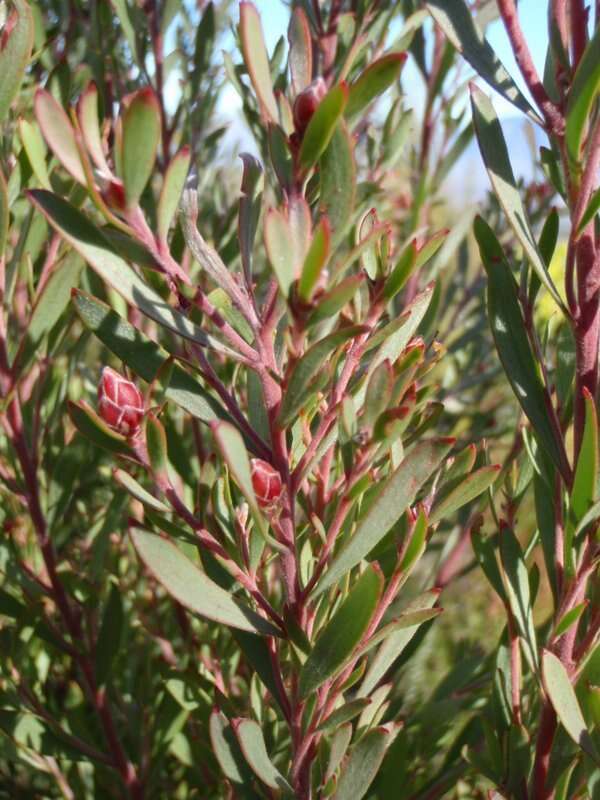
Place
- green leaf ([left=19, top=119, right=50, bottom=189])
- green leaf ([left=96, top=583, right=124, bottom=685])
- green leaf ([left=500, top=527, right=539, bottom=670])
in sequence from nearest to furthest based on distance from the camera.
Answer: green leaf ([left=19, top=119, right=50, bottom=189]) < green leaf ([left=500, top=527, right=539, bottom=670]) < green leaf ([left=96, top=583, right=124, bottom=685])

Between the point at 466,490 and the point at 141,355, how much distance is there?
0.94 feet

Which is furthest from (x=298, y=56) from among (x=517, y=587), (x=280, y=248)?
(x=517, y=587)

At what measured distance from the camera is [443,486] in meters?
0.74

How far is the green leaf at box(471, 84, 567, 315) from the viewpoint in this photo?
0.70m

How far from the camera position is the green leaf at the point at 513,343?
0.75 meters

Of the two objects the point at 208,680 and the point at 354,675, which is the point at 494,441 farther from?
the point at 354,675

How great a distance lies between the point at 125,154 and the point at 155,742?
950mm

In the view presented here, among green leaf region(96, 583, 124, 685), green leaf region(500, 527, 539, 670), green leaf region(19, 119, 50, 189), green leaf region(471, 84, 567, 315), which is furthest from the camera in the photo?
green leaf region(96, 583, 124, 685)

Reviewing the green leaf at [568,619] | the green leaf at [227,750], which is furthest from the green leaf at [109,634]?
the green leaf at [568,619]

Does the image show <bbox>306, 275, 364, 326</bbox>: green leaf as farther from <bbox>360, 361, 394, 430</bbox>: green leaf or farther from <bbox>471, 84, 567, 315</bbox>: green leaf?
<bbox>471, 84, 567, 315</bbox>: green leaf

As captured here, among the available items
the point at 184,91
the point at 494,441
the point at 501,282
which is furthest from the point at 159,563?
the point at 494,441

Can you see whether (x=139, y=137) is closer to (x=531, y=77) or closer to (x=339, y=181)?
(x=339, y=181)

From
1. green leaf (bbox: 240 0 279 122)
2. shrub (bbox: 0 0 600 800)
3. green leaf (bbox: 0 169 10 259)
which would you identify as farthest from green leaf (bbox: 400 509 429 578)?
green leaf (bbox: 0 169 10 259)

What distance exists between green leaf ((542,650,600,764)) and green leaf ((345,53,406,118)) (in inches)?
17.2
